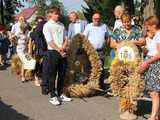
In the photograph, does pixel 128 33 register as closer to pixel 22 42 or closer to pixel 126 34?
pixel 126 34

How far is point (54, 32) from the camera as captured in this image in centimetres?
978

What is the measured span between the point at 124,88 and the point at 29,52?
4.91m

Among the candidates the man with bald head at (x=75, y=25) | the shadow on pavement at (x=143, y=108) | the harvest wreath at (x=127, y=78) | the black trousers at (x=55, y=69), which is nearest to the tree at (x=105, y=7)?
the man with bald head at (x=75, y=25)

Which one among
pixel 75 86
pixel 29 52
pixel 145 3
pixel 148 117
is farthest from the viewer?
pixel 145 3

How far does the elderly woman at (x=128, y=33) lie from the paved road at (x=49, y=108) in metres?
1.26

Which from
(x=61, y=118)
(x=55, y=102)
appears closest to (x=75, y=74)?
(x=55, y=102)

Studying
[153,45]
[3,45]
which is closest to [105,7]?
[3,45]

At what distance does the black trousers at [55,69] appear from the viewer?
32.1ft

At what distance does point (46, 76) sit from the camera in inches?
401

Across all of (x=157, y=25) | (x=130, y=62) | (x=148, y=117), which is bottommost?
(x=148, y=117)

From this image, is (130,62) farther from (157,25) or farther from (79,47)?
(79,47)

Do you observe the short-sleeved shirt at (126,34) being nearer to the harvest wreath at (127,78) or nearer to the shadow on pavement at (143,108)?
the harvest wreath at (127,78)

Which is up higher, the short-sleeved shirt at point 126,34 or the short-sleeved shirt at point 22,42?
the short-sleeved shirt at point 126,34

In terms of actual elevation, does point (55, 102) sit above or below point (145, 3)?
below
